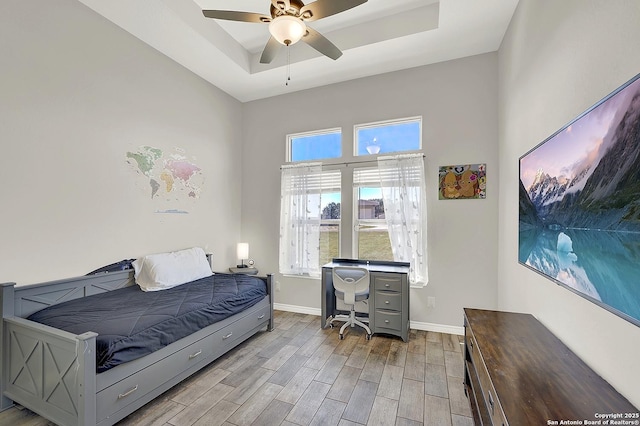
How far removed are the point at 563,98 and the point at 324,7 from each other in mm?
1685

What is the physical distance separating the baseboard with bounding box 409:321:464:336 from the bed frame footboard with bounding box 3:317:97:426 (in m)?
3.15

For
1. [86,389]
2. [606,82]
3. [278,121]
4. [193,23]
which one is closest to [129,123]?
[193,23]

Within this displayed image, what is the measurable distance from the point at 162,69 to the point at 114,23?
0.58m

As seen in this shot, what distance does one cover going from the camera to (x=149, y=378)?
192 cm

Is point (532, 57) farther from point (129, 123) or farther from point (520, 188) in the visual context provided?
point (129, 123)

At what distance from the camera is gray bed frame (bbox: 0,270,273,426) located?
1.58 metres

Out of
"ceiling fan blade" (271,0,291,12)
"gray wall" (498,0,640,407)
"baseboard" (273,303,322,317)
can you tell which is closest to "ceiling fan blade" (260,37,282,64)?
"ceiling fan blade" (271,0,291,12)

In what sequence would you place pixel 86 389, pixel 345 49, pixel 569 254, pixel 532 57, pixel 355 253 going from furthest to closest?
pixel 355 253
pixel 345 49
pixel 532 57
pixel 86 389
pixel 569 254

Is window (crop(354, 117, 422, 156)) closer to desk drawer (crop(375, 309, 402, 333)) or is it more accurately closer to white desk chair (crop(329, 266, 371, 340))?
white desk chair (crop(329, 266, 371, 340))

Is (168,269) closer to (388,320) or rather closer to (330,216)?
(330,216)

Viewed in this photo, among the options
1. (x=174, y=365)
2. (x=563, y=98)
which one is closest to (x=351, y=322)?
(x=174, y=365)

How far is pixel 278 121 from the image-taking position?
430 cm

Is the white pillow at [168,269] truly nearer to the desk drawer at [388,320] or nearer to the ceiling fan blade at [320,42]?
the desk drawer at [388,320]

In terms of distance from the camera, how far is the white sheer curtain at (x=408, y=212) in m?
3.34
